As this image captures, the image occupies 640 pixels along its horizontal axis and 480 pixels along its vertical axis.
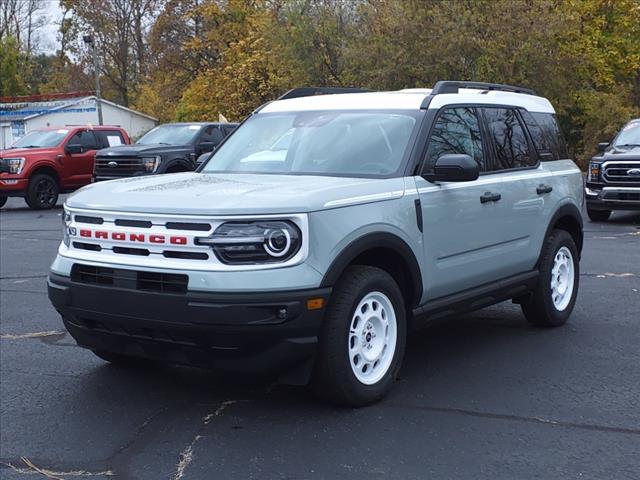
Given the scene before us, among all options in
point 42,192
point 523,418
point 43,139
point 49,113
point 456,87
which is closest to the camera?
point 523,418

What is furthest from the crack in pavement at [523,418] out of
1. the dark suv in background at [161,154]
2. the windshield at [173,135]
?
the windshield at [173,135]

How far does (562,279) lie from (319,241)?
10.8 ft

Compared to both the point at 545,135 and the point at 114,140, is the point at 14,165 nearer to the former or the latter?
the point at 114,140

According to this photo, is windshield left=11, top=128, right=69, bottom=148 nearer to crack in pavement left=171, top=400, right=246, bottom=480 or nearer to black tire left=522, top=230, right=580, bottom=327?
black tire left=522, top=230, right=580, bottom=327

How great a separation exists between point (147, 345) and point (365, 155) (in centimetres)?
187

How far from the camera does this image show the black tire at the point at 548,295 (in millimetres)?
6578

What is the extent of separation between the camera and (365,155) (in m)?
5.43

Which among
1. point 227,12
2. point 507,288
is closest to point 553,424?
point 507,288

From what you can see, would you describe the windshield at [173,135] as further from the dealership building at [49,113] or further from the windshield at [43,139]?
the dealership building at [49,113]

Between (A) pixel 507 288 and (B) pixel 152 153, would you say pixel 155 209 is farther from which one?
(B) pixel 152 153

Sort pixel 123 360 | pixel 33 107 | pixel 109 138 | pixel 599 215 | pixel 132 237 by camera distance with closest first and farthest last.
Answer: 1. pixel 132 237
2. pixel 123 360
3. pixel 599 215
4. pixel 109 138
5. pixel 33 107

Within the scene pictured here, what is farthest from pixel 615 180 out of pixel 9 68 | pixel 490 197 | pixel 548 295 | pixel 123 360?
pixel 9 68

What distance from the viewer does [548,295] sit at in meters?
6.64

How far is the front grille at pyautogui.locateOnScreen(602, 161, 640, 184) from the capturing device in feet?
45.5
